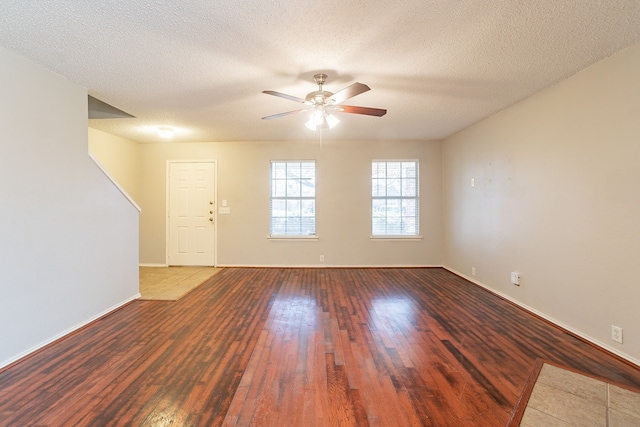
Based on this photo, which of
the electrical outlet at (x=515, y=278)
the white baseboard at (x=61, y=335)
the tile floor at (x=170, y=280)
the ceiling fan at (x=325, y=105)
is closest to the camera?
the white baseboard at (x=61, y=335)

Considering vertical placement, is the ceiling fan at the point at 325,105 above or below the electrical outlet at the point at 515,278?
above

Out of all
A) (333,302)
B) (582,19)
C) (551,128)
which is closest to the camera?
(582,19)

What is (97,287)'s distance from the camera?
285 centimetres

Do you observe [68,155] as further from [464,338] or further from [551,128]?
[551,128]

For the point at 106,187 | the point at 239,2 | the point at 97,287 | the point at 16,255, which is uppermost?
the point at 239,2

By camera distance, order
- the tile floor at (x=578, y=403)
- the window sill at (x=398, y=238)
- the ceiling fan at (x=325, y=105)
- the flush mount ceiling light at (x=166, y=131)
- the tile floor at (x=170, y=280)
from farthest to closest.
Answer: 1. the window sill at (x=398, y=238)
2. the flush mount ceiling light at (x=166, y=131)
3. the tile floor at (x=170, y=280)
4. the ceiling fan at (x=325, y=105)
5. the tile floor at (x=578, y=403)

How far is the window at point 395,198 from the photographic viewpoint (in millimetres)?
5148

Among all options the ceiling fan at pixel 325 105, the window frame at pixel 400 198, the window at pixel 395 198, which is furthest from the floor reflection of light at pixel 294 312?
the window at pixel 395 198

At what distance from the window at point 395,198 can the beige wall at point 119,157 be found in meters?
4.67

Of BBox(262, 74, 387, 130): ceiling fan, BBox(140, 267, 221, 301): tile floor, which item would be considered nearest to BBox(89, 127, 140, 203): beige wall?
BBox(140, 267, 221, 301): tile floor

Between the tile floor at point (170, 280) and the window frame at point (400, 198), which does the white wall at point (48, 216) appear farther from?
the window frame at point (400, 198)

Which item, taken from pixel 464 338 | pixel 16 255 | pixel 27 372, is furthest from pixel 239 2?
pixel 464 338

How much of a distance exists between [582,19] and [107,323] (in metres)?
4.81

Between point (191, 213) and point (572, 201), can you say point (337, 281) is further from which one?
point (191, 213)
